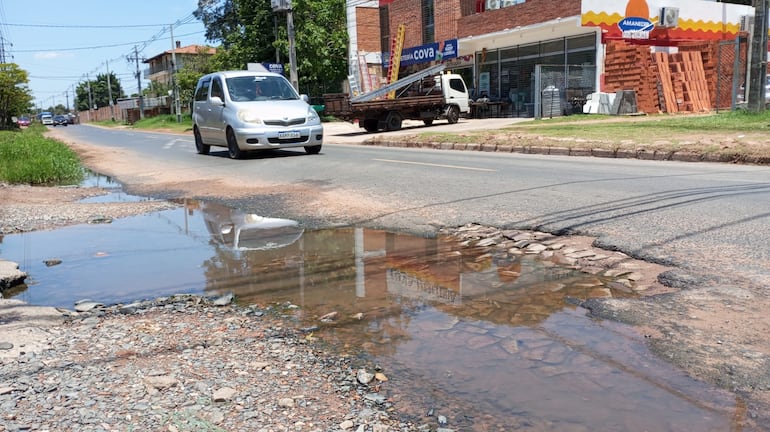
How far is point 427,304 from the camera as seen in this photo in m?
4.07

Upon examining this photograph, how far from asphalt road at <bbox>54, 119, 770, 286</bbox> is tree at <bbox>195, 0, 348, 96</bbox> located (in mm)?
26865

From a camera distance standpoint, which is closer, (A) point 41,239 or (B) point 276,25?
(A) point 41,239

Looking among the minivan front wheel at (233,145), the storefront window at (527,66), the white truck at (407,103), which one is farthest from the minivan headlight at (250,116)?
the storefront window at (527,66)

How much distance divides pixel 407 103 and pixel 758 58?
11.8m

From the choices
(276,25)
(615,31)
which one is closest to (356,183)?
(615,31)

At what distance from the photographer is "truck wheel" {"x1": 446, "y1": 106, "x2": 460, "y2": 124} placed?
25891 mm

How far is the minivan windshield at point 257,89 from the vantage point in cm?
1374

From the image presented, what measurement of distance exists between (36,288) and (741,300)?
5001 millimetres

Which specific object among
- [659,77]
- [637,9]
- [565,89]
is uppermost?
[637,9]

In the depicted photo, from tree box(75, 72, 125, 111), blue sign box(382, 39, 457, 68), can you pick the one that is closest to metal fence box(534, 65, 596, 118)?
blue sign box(382, 39, 457, 68)

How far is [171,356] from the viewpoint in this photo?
3191mm

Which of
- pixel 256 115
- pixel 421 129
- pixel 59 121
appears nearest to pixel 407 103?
pixel 421 129

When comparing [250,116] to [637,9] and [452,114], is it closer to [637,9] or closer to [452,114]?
[452,114]

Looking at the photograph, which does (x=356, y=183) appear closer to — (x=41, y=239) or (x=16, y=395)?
(x=41, y=239)
